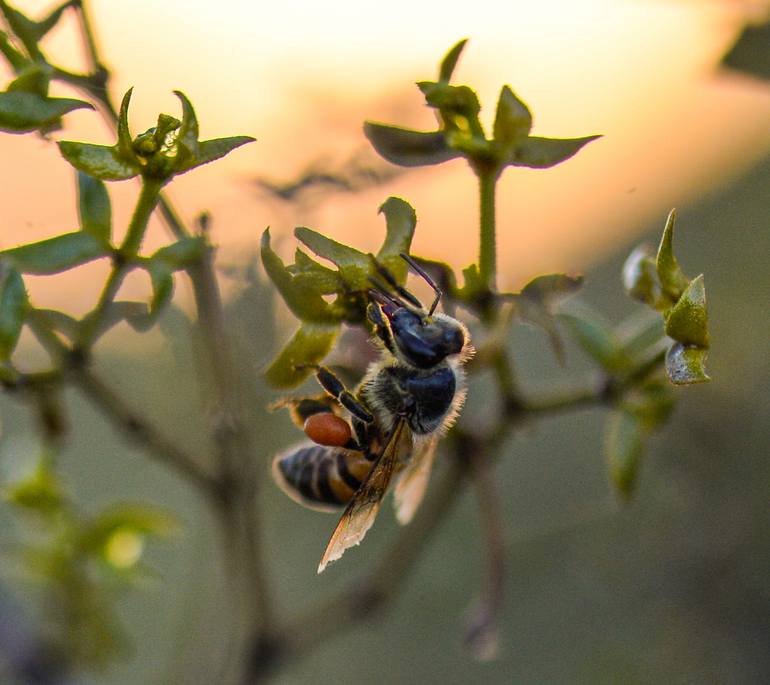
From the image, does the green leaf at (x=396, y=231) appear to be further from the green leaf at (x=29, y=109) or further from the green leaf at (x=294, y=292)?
the green leaf at (x=29, y=109)

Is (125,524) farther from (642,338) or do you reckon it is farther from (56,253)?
(642,338)

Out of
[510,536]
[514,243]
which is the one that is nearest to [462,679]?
[510,536]

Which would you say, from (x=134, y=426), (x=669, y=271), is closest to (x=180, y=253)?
(x=134, y=426)

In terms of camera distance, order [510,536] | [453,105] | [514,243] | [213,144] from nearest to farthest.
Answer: [213,144]
[453,105]
[514,243]
[510,536]

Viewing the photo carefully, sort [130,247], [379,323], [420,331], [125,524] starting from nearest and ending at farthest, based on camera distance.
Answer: [130,247] → [379,323] → [420,331] → [125,524]

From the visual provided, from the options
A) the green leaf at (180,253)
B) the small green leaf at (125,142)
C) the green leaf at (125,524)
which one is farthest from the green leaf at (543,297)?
the green leaf at (125,524)

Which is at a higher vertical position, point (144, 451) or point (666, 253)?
point (666, 253)

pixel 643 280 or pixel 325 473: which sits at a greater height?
pixel 643 280

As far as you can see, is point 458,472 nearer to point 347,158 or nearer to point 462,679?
point 347,158
